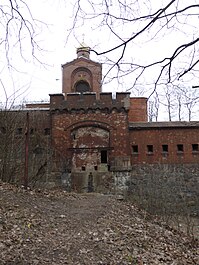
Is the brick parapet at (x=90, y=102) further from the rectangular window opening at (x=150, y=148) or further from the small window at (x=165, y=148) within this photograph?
the small window at (x=165, y=148)

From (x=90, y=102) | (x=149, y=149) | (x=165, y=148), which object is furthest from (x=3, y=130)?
(x=165, y=148)

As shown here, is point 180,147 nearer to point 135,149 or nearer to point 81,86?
point 135,149

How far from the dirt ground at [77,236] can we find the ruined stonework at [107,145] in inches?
352

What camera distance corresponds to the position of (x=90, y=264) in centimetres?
575

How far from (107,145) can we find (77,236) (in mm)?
12784

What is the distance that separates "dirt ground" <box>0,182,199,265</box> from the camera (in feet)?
19.5

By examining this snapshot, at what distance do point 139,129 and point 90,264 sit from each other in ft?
48.0

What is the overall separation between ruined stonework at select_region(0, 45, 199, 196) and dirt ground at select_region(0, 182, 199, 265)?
352 inches

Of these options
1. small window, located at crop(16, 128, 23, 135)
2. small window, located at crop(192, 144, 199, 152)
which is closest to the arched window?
small window, located at crop(192, 144, 199, 152)

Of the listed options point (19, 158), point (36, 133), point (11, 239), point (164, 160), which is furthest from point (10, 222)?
point (164, 160)

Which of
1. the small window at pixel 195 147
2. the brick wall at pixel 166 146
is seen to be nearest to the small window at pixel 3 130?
the brick wall at pixel 166 146

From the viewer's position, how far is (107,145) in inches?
777

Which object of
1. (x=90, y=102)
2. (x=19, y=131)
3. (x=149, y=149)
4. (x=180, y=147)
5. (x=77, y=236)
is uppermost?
(x=90, y=102)

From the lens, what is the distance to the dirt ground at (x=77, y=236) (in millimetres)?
5934
